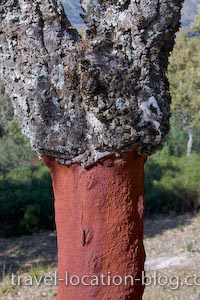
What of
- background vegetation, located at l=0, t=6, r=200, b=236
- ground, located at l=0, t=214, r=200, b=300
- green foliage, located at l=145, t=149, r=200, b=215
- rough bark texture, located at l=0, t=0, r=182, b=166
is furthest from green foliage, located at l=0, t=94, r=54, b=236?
rough bark texture, located at l=0, t=0, r=182, b=166

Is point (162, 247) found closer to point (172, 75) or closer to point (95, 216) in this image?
point (95, 216)

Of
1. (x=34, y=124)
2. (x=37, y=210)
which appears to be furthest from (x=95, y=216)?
(x=37, y=210)

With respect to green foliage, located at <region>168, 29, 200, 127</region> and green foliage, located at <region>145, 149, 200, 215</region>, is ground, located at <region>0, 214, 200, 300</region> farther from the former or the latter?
green foliage, located at <region>168, 29, 200, 127</region>

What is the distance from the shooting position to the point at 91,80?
1598 mm

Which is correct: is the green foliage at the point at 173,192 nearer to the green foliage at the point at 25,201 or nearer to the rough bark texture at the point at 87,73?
the green foliage at the point at 25,201

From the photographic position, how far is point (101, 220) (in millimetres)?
1697

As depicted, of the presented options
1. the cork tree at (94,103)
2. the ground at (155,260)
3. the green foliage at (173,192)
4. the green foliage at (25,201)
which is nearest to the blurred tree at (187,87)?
the green foliage at (173,192)

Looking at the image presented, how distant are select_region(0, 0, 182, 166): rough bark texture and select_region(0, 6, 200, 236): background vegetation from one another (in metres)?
8.24

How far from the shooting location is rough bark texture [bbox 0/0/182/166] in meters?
1.62

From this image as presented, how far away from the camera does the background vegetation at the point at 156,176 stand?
394 inches

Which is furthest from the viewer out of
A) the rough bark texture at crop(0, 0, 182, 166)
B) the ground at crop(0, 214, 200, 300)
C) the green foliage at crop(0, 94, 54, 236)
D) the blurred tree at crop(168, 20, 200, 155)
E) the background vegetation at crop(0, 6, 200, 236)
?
the blurred tree at crop(168, 20, 200, 155)

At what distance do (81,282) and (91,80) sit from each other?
62 cm

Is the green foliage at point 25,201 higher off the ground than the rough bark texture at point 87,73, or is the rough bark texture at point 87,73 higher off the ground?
the rough bark texture at point 87,73

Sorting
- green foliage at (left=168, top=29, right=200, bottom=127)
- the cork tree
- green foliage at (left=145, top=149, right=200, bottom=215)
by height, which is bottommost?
green foliage at (left=145, top=149, right=200, bottom=215)
